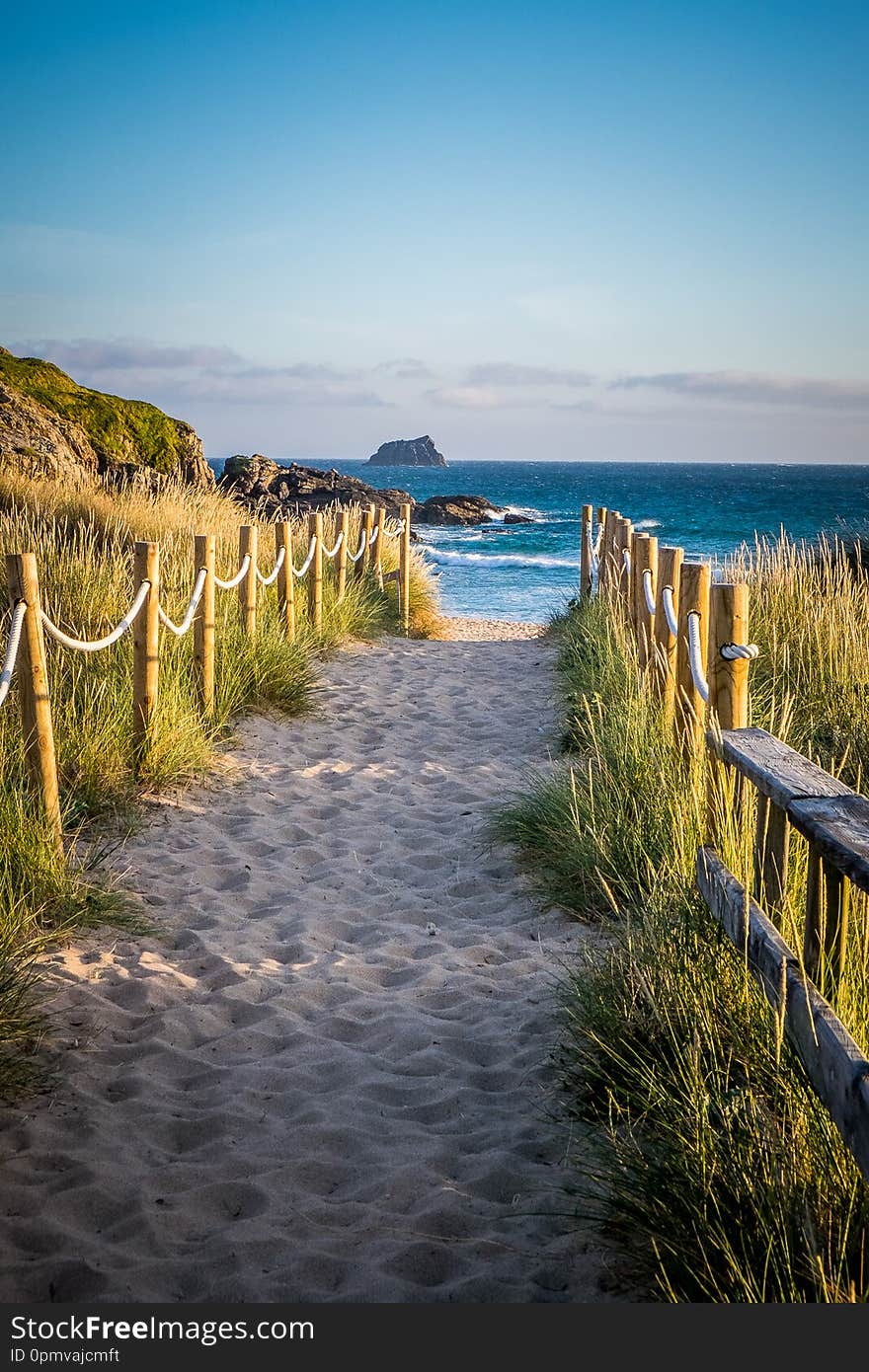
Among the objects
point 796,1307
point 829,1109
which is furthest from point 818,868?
point 796,1307

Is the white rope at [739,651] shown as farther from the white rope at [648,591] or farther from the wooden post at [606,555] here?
the wooden post at [606,555]

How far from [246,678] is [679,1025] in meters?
5.38

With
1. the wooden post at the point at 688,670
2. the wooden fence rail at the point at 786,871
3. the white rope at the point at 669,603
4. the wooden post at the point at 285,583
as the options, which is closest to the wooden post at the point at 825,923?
the wooden fence rail at the point at 786,871

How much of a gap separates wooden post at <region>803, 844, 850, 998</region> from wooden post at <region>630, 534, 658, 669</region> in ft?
13.5

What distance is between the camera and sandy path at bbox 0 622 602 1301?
2.55m

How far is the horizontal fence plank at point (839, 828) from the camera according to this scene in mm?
1924

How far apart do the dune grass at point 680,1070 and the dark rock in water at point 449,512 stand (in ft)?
123

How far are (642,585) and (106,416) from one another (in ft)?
42.8

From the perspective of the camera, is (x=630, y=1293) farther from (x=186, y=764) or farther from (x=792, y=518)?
(x=792, y=518)

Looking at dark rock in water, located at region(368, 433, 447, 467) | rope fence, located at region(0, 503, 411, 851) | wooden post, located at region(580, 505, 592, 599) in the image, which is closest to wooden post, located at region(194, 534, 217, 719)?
rope fence, located at region(0, 503, 411, 851)

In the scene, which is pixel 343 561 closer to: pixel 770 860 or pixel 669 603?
pixel 669 603

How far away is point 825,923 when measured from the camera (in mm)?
2334

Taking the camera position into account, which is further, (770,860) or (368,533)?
(368,533)

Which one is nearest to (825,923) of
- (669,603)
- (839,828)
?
(839,828)
